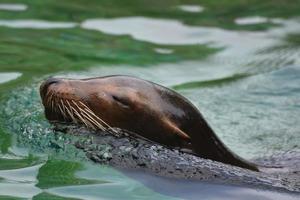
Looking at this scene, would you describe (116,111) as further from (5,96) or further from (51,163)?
(5,96)

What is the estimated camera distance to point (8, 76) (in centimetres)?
808

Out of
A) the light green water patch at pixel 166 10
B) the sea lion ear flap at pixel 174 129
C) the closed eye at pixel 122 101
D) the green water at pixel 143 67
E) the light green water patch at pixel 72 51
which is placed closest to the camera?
the green water at pixel 143 67

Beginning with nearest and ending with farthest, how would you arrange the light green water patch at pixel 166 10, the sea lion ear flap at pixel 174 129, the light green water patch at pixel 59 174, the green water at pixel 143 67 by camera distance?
1. the light green water patch at pixel 59 174
2. the green water at pixel 143 67
3. the sea lion ear flap at pixel 174 129
4. the light green water patch at pixel 166 10

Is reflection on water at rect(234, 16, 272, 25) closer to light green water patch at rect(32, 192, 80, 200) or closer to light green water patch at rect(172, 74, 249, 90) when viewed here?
light green water patch at rect(172, 74, 249, 90)

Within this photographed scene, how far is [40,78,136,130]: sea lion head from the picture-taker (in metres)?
5.75

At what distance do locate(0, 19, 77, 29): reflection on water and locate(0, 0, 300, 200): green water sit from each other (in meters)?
0.01

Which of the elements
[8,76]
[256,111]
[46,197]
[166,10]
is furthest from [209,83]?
[46,197]

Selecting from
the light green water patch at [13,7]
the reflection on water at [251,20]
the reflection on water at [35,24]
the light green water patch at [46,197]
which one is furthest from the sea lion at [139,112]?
the reflection on water at [251,20]

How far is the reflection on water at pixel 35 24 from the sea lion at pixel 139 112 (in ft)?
14.5

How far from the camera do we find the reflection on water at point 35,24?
1016cm

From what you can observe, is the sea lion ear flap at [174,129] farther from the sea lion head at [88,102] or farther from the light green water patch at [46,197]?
the light green water patch at [46,197]

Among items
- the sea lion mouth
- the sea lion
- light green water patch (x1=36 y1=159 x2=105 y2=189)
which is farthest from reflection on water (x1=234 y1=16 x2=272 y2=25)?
light green water patch (x1=36 y1=159 x2=105 y2=189)

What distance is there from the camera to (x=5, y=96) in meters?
7.27

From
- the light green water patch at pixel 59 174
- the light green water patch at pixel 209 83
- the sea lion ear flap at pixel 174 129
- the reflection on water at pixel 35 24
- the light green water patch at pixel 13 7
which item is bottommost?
the light green water patch at pixel 59 174
